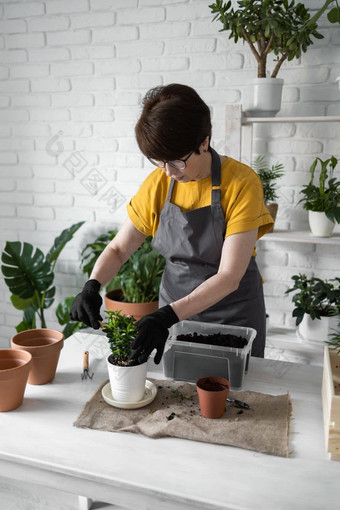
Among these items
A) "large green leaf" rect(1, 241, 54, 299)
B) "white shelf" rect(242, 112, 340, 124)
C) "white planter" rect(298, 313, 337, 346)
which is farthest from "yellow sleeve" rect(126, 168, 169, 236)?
"large green leaf" rect(1, 241, 54, 299)

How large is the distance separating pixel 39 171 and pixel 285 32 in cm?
174

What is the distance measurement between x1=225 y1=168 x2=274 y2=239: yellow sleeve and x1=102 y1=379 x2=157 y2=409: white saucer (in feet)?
1.82

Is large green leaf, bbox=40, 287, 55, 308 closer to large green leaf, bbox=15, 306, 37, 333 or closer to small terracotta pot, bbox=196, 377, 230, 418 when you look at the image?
large green leaf, bbox=15, 306, 37, 333

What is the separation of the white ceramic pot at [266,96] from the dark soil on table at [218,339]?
137 centimetres

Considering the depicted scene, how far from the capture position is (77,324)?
2900 millimetres

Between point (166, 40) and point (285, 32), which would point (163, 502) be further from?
point (166, 40)

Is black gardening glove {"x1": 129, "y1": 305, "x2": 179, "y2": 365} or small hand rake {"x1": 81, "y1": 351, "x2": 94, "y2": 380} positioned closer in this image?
black gardening glove {"x1": 129, "y1": 305, "x2": 179, "y2": 365}

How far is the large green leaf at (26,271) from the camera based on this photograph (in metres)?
2.85

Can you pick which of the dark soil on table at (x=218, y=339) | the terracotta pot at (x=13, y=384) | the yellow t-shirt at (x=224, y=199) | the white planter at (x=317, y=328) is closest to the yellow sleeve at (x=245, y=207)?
the yellow t-shirt at (x=224, y=199)

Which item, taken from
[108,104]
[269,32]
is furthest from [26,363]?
[108,104]

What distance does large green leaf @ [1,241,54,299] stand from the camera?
285 centimetres

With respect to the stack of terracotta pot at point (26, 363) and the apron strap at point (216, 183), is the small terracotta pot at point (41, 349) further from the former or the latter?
the apron strap at point (216, 183)

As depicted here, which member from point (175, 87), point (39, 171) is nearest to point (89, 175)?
point (39, 171)

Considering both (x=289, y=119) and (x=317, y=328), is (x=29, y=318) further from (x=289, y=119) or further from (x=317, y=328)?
(x=289, y=119)
